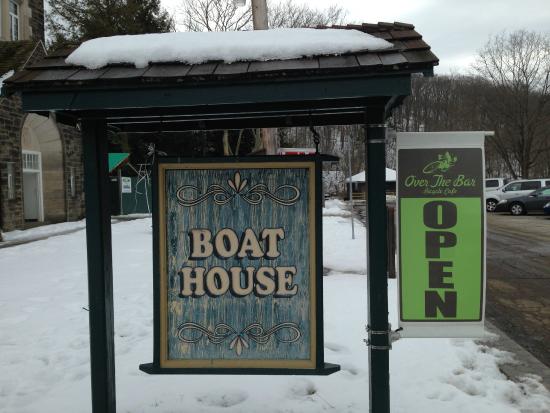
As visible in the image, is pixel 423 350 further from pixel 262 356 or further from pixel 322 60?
pixel 322 60

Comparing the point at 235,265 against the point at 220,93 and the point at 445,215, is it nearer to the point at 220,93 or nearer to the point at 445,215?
the point at 220,93

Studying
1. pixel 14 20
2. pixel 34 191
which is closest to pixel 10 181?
pixel 34 191

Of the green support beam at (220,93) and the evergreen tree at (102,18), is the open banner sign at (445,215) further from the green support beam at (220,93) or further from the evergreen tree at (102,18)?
the evergreen tree at (102,18)

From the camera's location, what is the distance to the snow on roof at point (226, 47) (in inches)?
104

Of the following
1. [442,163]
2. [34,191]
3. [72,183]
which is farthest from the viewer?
[72,183]

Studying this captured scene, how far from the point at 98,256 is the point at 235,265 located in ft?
2.76

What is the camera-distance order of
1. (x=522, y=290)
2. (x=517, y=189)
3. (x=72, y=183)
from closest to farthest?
1. (x=522, y=290)
2. (x=72, y=183)
3. (x=517, y=189)

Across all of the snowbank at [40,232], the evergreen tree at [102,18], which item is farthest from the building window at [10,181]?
the evergreen tree at [102,18]

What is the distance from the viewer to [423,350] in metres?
4.78

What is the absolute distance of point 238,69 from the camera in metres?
2.55

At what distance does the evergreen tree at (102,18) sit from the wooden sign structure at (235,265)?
26.8 m

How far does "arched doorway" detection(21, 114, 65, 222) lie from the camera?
19047mm

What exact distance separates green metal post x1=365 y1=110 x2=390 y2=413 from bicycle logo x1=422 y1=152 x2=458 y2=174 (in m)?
0.33

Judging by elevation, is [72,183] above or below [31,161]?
below
